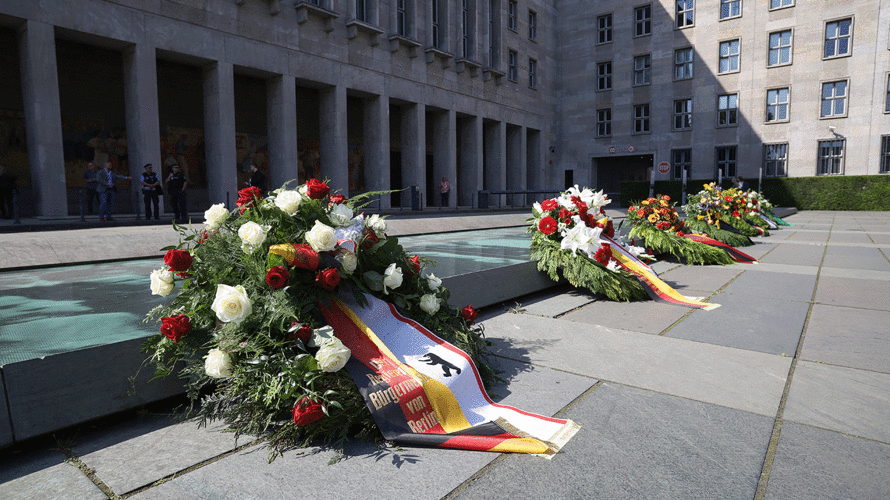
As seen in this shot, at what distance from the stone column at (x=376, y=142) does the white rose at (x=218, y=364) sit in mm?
22172

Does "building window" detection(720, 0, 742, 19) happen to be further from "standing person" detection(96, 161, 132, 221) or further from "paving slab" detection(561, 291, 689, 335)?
"paving slab" detection(561, 291, 689, 335)

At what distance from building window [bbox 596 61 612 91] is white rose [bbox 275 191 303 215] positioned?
125ft

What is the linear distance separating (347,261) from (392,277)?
27 centimetres

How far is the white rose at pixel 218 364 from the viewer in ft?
8.24

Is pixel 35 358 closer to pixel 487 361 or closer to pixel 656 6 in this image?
pixel 487 361

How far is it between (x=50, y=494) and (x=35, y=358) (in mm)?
588

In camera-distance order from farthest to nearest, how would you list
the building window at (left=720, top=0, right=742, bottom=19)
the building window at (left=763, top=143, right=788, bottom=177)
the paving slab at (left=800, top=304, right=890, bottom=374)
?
the building window at (left=720, top=0, right=742, bottom=19)
the building window at (left=763, top=143, right=788, bottom=177)
the paving slab at (left=800, top=304, right=890, bottom=374)

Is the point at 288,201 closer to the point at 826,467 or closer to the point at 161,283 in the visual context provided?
the point at 161,283

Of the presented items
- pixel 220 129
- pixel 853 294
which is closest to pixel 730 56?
pixel 220 129

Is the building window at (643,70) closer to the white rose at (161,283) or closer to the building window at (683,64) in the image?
the building window at (683,64)

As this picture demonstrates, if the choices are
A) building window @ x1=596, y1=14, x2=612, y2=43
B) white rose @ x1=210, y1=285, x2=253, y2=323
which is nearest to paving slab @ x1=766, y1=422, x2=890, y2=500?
white rose @ x1=210, y1=285, x2=253, y2=323

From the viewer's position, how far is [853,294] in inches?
231

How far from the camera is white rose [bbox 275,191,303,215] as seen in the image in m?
2.86

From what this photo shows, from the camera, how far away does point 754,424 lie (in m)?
2.62
